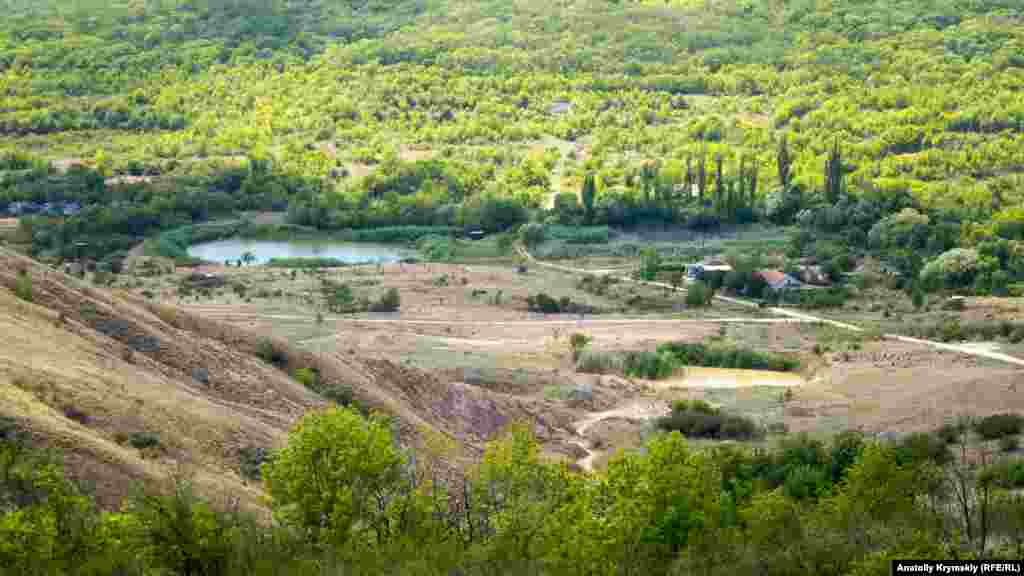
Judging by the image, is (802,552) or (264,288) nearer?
(802,552)

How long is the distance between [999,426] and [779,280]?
3277cm

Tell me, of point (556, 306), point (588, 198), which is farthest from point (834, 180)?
point (556, 306)

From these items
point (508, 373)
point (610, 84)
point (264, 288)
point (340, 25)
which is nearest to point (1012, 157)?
point (610, 84)

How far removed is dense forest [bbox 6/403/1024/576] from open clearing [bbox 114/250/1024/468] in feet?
42.2

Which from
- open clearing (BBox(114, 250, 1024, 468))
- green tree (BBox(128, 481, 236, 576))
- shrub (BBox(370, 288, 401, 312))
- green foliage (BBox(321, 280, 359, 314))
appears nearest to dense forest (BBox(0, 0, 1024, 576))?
green tree (BBox(128, 481, 236, 576))

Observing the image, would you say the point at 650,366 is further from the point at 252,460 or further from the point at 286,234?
the point at 286,234

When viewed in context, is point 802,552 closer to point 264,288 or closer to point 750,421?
point 750,421

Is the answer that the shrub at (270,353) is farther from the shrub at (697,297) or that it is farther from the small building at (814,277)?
the small building at (814,277)

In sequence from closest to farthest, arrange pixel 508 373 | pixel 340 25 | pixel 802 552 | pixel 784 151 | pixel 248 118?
1. pixel 802 552
2. pixel 508 373
3. pixel 784 151
4. pixel 248 118
5. pixel 340 25

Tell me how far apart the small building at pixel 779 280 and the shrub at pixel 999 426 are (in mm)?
31197

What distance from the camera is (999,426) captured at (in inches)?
1649

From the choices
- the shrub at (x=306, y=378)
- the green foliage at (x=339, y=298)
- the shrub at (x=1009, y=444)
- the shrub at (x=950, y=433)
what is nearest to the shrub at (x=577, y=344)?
the green foliage at (x=339, y=298)

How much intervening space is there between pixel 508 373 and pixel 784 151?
5093cm

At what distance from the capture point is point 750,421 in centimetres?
4816
